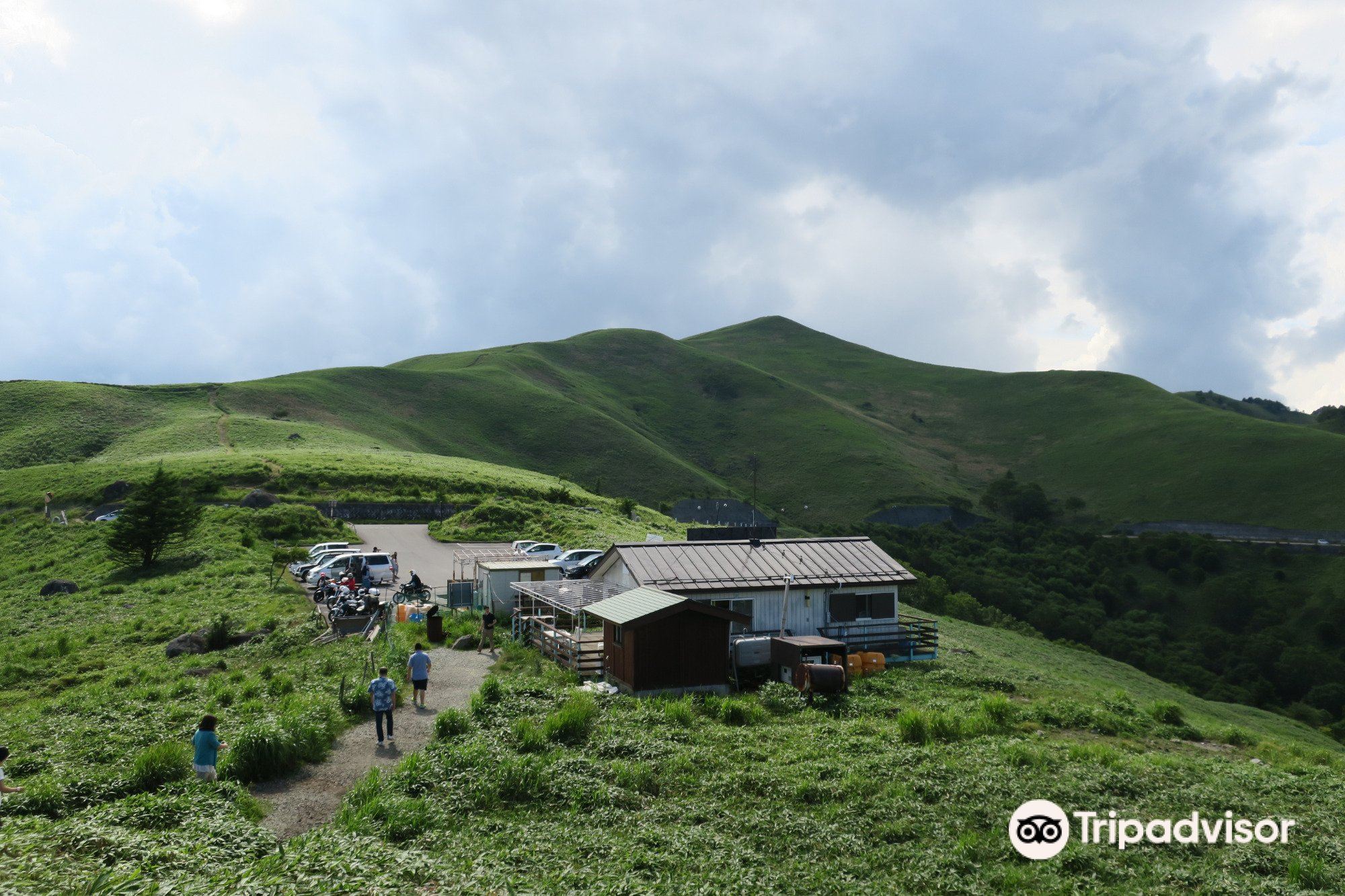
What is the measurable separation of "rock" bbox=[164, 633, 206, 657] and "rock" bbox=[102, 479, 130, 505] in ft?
113

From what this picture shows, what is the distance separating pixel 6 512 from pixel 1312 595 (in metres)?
111

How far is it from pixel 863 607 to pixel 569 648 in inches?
456

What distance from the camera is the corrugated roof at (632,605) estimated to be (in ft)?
68.2

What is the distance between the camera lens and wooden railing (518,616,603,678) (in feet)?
74.6

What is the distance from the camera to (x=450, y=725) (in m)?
16.0

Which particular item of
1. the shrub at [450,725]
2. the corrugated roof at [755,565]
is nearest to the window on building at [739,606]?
the corrugated roof at [755,565]

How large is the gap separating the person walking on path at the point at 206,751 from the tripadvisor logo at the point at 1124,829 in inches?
509

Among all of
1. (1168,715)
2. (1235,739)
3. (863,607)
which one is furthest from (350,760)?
(1235,739)

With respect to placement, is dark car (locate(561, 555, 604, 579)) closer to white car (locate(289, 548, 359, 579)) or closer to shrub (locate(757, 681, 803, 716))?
white car (locate(289, 548, 359, 579))

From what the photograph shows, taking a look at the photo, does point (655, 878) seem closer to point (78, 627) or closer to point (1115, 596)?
point (78, 627)

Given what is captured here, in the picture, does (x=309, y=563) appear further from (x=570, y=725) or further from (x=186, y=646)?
(x=570, y=725)

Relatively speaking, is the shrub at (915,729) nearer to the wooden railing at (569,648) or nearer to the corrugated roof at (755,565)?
the wooden railing at (569,648)

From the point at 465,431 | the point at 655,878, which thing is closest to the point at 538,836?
the point at 655,878

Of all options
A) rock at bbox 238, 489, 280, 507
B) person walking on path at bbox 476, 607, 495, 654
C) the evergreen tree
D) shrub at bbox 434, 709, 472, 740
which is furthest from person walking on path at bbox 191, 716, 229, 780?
rock at bbox 238, 489, 280, 507
